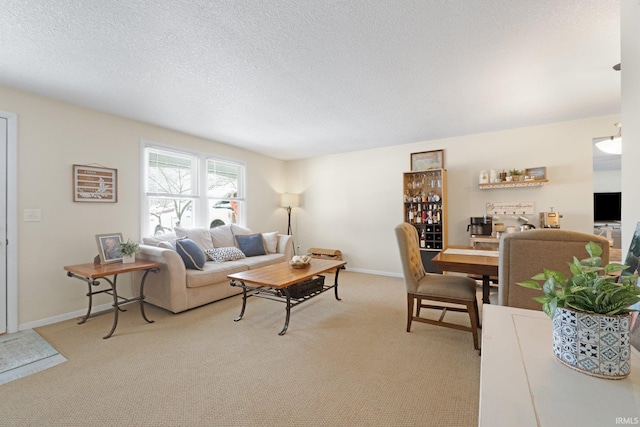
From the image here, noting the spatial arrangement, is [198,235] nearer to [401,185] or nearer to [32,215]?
[32,215]

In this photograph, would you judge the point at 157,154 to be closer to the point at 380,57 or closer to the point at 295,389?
the point at 380,57

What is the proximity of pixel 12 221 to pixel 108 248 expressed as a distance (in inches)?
32.2

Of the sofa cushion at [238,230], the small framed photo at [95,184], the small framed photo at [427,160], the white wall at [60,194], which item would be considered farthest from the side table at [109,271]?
the small framed photo at [427,160]

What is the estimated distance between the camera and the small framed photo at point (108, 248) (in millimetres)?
2857

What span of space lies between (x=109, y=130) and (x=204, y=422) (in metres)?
3.42

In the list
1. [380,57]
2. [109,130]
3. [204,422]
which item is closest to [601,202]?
[380,57]

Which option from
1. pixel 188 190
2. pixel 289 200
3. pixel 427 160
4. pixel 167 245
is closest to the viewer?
pixel 167 245

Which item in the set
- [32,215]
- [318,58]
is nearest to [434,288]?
[318,58]

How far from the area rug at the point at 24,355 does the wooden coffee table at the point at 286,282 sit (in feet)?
4.74

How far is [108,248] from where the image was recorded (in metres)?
2.91

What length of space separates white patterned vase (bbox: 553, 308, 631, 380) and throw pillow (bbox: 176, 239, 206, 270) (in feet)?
11.1

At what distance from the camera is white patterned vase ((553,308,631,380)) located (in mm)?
680

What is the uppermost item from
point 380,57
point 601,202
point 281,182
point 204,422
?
point 380,57

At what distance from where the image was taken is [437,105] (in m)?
3.15
